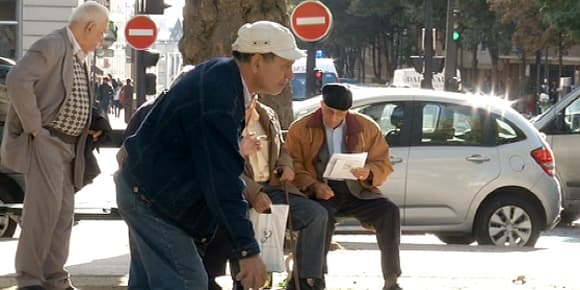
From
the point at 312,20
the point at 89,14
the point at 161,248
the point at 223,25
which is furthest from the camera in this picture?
the point at 312,20

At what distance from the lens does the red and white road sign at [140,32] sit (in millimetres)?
23500

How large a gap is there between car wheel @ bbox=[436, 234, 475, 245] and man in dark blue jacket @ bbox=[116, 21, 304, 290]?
7800 mm

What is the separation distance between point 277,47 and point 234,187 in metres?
0.57

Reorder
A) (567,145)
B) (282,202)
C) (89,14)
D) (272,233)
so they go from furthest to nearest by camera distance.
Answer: (567,145) → (282,202) → (89,14) → (272,233)

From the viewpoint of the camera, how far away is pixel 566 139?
1594 cm

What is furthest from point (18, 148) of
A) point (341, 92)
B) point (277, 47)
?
point (277, 47)

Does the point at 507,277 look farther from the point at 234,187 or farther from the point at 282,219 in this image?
the point at 234,187

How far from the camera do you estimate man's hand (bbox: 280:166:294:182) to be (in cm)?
792

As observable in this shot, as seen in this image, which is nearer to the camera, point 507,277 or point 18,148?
point 18,148

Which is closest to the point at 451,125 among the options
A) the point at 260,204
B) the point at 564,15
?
the point at 260,204

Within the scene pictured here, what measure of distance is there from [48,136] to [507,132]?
609cm

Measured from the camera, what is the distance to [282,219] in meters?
7.38

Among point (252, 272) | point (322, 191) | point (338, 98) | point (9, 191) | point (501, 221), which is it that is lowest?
point (501, 221)

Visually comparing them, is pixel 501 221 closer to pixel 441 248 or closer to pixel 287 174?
pixel 441 248
